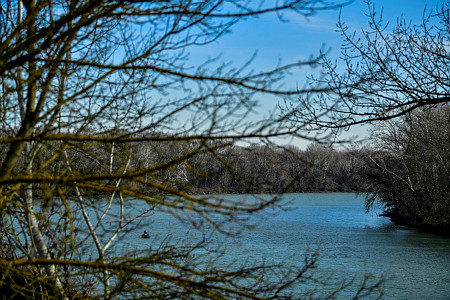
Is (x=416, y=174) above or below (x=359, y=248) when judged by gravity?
above

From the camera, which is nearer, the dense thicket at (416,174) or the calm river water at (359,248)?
the calm river water at (359,248)

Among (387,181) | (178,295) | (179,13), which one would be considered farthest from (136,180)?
(387,181)

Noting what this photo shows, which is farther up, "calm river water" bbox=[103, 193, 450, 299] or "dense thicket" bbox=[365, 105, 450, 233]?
"dense thicket" bbox=[365, 105, 450, 233]

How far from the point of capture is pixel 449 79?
4.36 meters

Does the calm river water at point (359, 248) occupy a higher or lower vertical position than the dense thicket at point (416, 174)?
lower

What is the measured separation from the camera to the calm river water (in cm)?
1475

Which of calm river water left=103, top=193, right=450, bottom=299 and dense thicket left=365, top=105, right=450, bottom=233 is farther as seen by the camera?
dense thicket left=365, top=105, right=450, bottom=233

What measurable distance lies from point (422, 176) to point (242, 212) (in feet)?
78.4

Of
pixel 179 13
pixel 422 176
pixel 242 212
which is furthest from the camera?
pixel 422 176

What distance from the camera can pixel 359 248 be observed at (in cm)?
2050

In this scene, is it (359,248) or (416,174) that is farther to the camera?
(416,174)

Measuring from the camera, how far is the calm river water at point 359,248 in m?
14.8

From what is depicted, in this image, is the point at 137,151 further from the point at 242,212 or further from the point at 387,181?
the point at 387,181

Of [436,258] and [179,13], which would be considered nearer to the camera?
[179,13]
